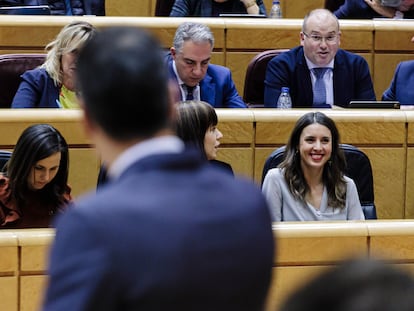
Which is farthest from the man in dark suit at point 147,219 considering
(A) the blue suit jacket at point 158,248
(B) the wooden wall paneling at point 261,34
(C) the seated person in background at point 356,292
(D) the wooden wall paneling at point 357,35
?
(D) the wooden wall paneling at point 357,35

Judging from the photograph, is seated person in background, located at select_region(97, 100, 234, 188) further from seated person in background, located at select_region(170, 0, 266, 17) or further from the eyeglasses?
seated person in background, located at select_region(170, 0, 266, 17)

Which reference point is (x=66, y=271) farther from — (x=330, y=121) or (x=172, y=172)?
(x=330, y=121)

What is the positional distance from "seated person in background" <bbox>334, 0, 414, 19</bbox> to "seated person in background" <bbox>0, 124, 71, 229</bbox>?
2.77 m

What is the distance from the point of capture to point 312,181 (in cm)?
356

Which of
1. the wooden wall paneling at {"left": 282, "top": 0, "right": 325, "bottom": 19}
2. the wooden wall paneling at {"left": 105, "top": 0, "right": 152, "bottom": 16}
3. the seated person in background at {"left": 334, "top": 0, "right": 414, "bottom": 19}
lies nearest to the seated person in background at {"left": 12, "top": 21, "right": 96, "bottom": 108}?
the wooden wall paneling at {"left": 105, "top": 0, "right": 152, "bottom": 16}

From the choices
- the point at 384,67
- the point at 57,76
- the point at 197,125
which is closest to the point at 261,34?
the point at 384,67

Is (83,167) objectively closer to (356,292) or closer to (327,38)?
(327,38)

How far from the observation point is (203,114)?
3338mm

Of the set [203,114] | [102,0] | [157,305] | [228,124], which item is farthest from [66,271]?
[102,0]

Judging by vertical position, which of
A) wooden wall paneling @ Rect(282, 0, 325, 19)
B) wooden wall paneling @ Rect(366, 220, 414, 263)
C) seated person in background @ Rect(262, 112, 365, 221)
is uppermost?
wooden wall paneling @ Rect(282, 0, 325, 19)

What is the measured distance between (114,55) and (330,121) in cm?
260

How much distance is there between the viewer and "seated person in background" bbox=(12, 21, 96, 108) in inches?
152

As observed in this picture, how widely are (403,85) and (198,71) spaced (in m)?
1.04

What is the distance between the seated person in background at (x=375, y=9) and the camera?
5477 millimetres
